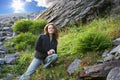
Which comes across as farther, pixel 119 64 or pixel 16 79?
pixel 16 79

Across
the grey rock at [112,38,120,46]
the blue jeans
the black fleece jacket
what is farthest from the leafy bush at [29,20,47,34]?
the grey rock at [112,38,120,46]

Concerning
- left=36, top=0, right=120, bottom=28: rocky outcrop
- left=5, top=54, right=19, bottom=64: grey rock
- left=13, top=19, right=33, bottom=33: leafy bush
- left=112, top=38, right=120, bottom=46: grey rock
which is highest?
left=36, top=0, right=120, bottom=28: rocky outcrop

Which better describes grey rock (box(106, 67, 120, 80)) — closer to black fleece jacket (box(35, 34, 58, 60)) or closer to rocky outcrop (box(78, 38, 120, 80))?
rocky outcrop (box(78, 38, 120, 80))

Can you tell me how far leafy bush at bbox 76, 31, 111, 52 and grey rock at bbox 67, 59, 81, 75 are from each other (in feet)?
2.01

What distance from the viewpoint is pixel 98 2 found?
18.7m

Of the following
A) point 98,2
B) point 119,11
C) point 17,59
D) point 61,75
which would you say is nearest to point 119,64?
point 61,75

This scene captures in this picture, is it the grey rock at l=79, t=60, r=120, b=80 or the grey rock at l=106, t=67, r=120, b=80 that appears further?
the grey rock at l=79, t=60, r=120, b=80

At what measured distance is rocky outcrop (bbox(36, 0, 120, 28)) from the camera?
1797cm

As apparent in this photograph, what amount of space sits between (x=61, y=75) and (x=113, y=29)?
120 inches

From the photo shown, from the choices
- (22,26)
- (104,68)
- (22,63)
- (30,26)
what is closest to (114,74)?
(104,68)

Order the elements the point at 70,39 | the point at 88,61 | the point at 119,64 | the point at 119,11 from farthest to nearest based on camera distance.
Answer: the point at 119,11 → the point at 70,39 → the point at 88,61 → the point at 119,64

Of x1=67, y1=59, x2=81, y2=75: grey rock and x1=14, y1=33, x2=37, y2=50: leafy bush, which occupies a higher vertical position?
x1=14, y1=33, x2=37, y2=50: leafy bush

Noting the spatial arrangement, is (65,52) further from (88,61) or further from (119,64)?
(119,64)

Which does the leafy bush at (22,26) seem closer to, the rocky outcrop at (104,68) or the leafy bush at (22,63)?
the leafy bush at (22,63)
